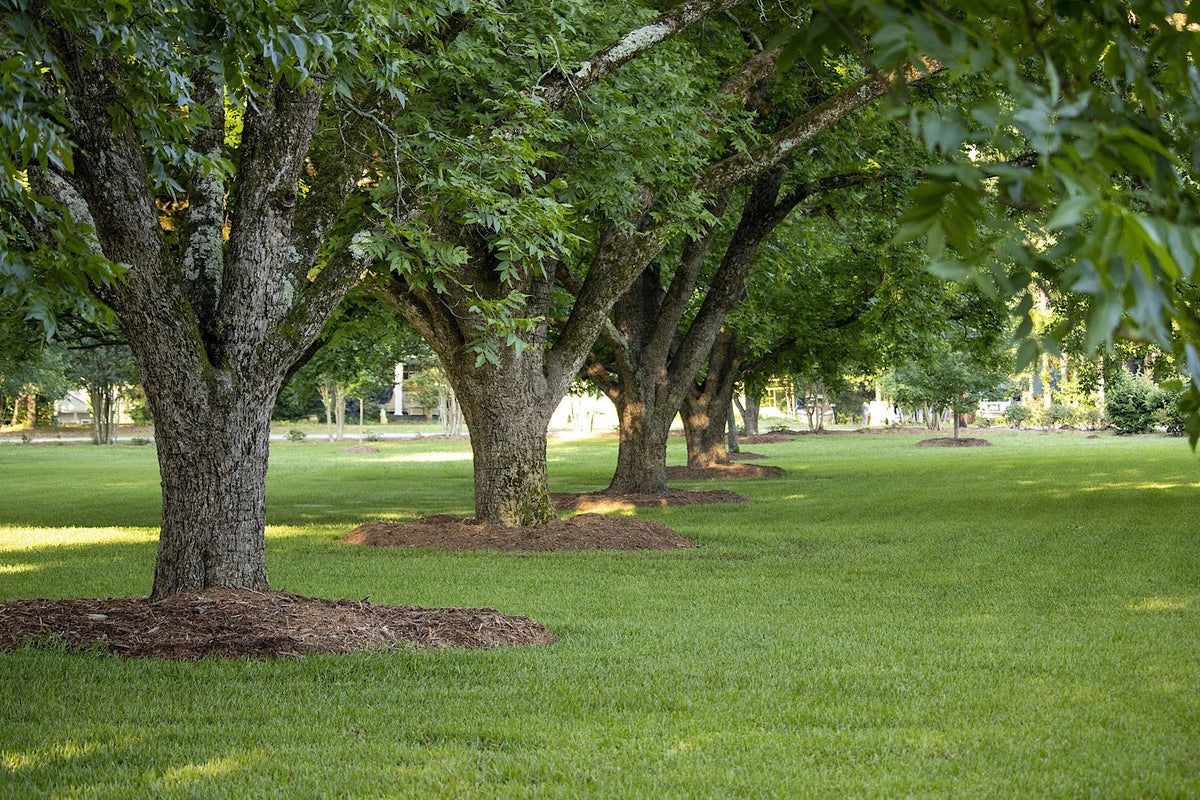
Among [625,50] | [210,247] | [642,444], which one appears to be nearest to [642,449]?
[642,444]

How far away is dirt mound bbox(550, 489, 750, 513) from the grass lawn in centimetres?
497

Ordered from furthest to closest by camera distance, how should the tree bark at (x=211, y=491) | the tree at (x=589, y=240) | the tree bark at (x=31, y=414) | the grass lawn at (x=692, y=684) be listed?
the tree bark at (x=31, y=414), the tree at (x=589, y=240), the tree bark at (x=211, y=491), the grass lawn at (x=692, y=684)

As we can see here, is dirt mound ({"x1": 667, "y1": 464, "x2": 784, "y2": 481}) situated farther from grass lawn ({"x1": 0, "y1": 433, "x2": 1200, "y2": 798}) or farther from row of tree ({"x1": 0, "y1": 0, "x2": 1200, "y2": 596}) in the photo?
grass lawn ({"x1": 0, "y1": 433, "x2": 1200, "y2": 798})

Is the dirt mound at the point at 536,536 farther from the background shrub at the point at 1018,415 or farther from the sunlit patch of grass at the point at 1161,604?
the background shrub at the point at 1018,415

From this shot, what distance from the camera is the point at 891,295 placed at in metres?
21.2

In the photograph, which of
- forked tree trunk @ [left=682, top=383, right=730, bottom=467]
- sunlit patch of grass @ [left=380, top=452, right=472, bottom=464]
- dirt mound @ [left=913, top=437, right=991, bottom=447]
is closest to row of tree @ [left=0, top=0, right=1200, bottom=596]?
forked tree trunk @ [left=682, top=383, right=730, bottom=467]

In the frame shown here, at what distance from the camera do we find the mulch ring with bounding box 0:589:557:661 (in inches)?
283

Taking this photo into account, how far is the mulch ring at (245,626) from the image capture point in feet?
23.6

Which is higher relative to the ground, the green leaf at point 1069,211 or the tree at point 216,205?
the tree at point 216,205

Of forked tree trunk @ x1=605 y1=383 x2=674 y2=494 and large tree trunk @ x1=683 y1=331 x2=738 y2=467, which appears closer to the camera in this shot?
forked tree trunk @ x1=605 y1=383 x2=674 y2=494

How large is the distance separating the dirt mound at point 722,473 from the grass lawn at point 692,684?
41.6ft

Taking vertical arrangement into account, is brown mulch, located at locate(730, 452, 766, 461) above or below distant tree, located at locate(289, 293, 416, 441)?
below

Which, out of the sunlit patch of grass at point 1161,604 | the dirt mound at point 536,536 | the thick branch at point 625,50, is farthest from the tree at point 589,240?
the sunlit patch of grass at point 1161,604

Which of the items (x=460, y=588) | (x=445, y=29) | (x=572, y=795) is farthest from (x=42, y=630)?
(x=445, y=29)
